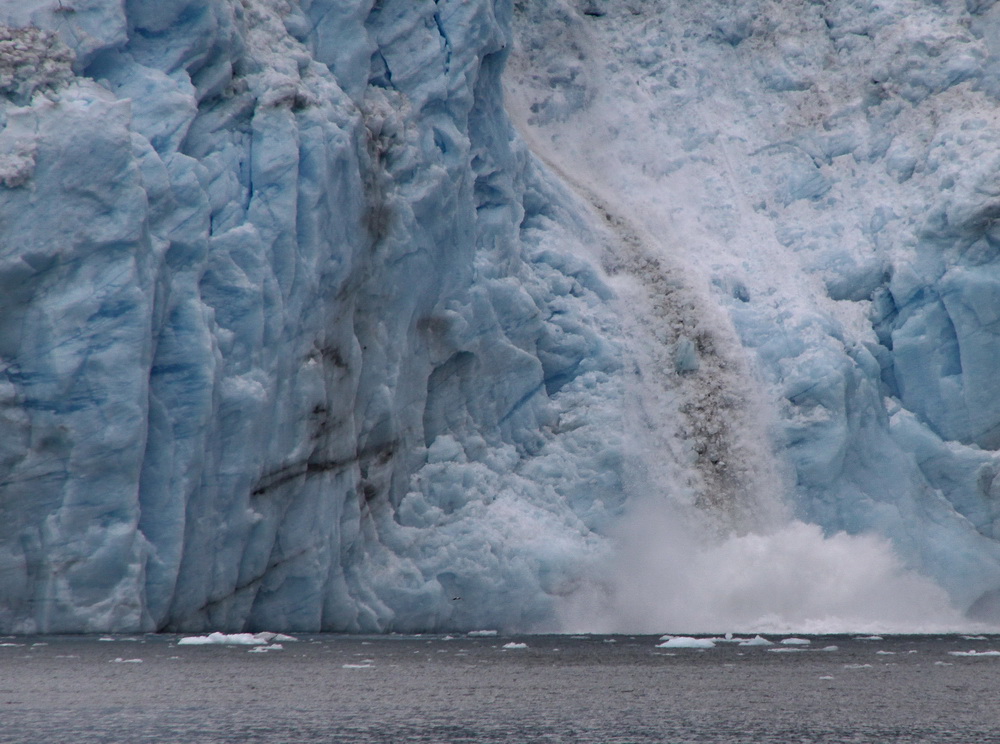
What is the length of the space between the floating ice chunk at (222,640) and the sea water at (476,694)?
0.59 feet

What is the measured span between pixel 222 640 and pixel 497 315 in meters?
5.29

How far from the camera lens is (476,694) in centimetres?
532

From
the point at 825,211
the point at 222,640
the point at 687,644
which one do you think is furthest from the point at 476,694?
the point at 825,211

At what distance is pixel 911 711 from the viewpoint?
4758 millimetres

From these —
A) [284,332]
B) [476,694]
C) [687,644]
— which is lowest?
[476,694]

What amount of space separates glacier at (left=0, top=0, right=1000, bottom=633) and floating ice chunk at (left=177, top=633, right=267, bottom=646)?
2.03 feet

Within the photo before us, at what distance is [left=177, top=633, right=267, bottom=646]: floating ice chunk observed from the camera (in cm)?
829

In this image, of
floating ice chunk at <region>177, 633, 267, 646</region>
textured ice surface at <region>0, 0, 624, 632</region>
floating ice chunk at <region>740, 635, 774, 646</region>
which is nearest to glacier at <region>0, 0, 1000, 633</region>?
textured ice surface at <region>0, 0, 624, 632</region>

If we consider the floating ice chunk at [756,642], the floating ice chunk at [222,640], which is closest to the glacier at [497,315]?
the floating ice chunk at [222,640]

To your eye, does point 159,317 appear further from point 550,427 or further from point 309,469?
point 550,427

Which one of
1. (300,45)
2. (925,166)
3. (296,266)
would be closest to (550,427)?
(296,266)

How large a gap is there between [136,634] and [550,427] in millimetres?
5580

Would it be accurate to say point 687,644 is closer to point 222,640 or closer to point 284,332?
point 222,640

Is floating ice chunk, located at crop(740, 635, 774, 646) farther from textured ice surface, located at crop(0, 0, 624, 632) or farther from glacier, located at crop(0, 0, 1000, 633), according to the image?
textured ice surface, located at crop(0, 0, 624, 632)
